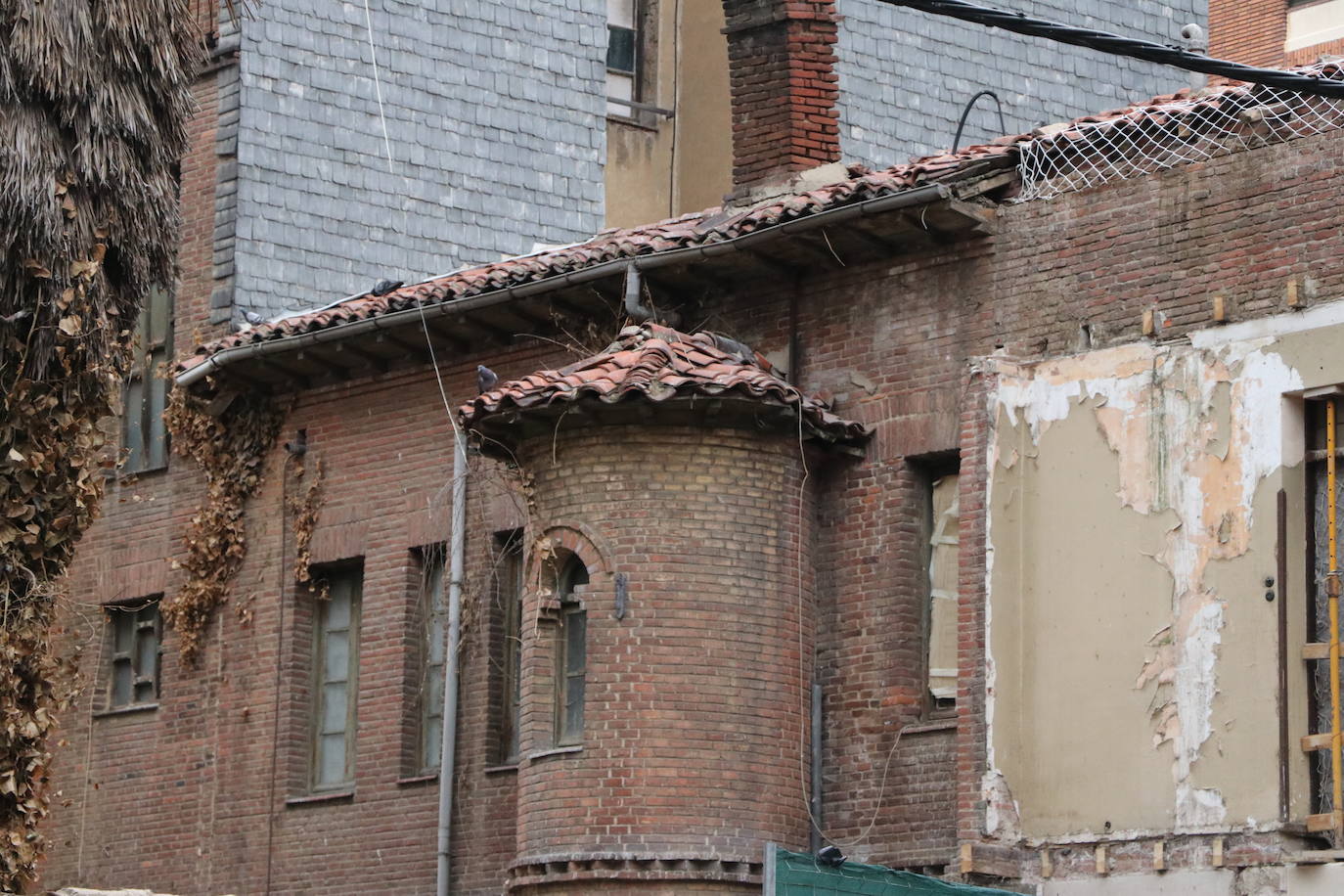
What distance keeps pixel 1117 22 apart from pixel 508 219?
7260 mm

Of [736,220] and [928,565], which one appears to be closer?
[928,565]

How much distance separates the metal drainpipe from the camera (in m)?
19.6

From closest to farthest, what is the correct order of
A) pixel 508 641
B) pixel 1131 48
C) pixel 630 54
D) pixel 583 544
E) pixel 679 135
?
1. pixel 1131 48
2. pixel 583 544
3. pixel 508 641
4. pixel 679 135
5. pixel 630 54

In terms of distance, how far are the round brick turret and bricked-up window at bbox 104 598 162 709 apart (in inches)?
230

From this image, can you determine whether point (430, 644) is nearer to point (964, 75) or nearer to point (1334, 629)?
point (1334, 629)

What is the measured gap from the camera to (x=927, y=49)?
2681 centimetres

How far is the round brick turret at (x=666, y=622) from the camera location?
17.1 metres

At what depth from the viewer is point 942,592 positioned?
17438 millimetres

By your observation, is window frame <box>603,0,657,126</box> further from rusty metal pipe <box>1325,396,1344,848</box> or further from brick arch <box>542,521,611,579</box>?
rusty metal pipe <box>1325,396,1344,848</box>

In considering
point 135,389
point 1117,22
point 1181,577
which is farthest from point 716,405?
point 1117,22

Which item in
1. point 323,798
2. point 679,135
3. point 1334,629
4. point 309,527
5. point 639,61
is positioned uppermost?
point 639,61

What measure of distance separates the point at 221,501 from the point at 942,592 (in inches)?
288

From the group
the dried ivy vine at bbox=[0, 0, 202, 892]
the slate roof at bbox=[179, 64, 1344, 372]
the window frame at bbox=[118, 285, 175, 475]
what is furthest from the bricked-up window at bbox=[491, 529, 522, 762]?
the dried ivy vine at bbox=[0, 0, 202, 892]

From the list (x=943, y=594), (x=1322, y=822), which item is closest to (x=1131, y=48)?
(x=1322, y=822)
